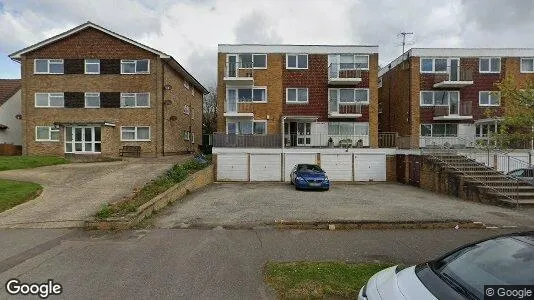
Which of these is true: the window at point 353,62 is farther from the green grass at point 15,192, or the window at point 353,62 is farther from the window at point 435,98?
the green grass at point 15,192

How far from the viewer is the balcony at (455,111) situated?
1120 inches

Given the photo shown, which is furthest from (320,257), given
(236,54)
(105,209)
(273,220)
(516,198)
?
(236,54)

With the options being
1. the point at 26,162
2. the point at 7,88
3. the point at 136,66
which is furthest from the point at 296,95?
the point at 7,88

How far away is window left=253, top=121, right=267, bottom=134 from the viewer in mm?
27812

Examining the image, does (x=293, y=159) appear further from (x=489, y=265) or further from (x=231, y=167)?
(x=489, y=265)

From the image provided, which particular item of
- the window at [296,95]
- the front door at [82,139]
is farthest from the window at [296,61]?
the front door at [82,139]

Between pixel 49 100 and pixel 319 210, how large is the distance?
2526 cm

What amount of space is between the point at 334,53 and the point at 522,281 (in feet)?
87.5

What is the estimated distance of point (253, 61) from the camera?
90.7 feet

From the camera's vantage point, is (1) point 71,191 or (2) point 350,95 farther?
(2) point 350,95

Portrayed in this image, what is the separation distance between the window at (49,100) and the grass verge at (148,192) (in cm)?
1491

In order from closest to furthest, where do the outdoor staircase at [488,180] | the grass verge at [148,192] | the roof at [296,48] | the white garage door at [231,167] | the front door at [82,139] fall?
the grass verge at [148,192], the outdoor staircase at [488,180], the white garage door at [231,167], the roof at [296,48], the front door at [82,139]

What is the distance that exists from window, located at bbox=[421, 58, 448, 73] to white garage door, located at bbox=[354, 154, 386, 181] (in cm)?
879

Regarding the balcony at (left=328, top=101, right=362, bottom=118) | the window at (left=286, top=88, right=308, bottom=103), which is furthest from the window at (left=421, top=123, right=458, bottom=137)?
the window at (left=286, top=88, right=308, bottom=103)
